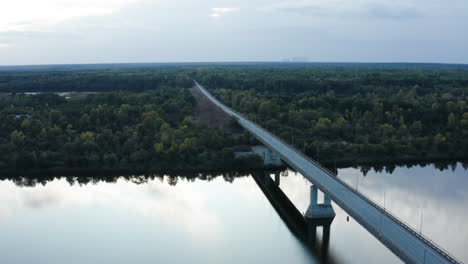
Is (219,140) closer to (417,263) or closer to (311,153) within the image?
(311,153)

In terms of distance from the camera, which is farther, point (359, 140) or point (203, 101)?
point (203, 101)

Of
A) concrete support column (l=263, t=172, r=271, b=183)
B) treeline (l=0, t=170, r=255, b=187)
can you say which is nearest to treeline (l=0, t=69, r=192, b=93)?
treeline (l=0, t=170, r=255, b=187)

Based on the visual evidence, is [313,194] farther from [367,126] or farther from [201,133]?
[367,126]

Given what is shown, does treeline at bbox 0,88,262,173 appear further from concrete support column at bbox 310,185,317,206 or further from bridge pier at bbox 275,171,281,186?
concrete support column at bbox 310,185,317,206

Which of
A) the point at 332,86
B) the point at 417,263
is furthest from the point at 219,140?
the point at 332,86

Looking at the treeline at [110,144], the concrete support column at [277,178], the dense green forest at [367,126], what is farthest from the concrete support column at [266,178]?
the dense green forest at [367,126]

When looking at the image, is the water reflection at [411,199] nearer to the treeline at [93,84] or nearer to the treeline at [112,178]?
the treeline at [112,178]
